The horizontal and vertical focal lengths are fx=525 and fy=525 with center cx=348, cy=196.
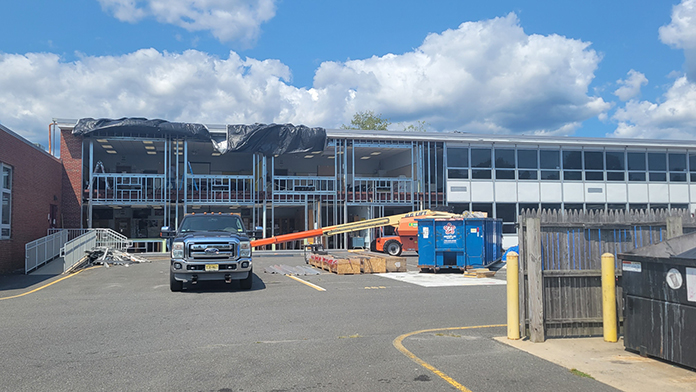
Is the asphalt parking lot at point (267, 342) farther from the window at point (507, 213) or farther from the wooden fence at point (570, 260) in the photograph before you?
the window at point (507, 213)

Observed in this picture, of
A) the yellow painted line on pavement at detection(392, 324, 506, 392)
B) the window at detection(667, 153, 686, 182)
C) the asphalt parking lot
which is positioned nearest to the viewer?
the yellow painted line on pavement at detection(392, 324, 506, 392)

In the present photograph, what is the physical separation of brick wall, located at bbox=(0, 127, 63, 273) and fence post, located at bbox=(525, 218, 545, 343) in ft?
60.5

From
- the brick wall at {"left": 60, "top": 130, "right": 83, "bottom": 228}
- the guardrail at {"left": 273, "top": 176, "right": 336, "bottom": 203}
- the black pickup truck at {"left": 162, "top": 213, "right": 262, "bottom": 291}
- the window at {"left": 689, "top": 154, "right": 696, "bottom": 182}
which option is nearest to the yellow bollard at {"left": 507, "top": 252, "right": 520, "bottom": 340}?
the black pickup truck at {"left": 162, "top": 213, "right": 262, "bottom": 291}

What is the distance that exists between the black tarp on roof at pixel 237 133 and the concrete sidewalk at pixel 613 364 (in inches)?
904

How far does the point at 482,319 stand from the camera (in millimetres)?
9219

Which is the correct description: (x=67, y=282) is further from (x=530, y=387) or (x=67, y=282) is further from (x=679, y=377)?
(x=679, y=377)

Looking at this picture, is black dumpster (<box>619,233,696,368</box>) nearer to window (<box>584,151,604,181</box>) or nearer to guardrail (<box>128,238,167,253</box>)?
guardrail (<box>128,238,167,253</box>)

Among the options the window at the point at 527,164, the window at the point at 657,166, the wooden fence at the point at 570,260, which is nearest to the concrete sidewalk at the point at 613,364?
the wooden fence at the point at 570,260

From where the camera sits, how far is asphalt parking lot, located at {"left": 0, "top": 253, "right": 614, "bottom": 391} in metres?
5.55

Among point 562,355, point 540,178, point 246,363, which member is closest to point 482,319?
point 562,355

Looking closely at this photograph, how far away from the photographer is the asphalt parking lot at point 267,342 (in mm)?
5551

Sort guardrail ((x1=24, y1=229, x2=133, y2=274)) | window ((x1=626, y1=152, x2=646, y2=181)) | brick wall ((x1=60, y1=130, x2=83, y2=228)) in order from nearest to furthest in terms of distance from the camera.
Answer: guardrail ((x1=24, y1=229, x2=133, y2=274))
brick wall ((x1=60, y1=130, x2=83, y2=228))
window ((x1=626, y1=152, x2=646, y2=181))

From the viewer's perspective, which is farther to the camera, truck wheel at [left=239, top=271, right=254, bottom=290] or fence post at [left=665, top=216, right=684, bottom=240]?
truck wheel at [left=239, top=271, right=254, bottom=290]

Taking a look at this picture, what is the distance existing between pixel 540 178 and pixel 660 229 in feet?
83.4
